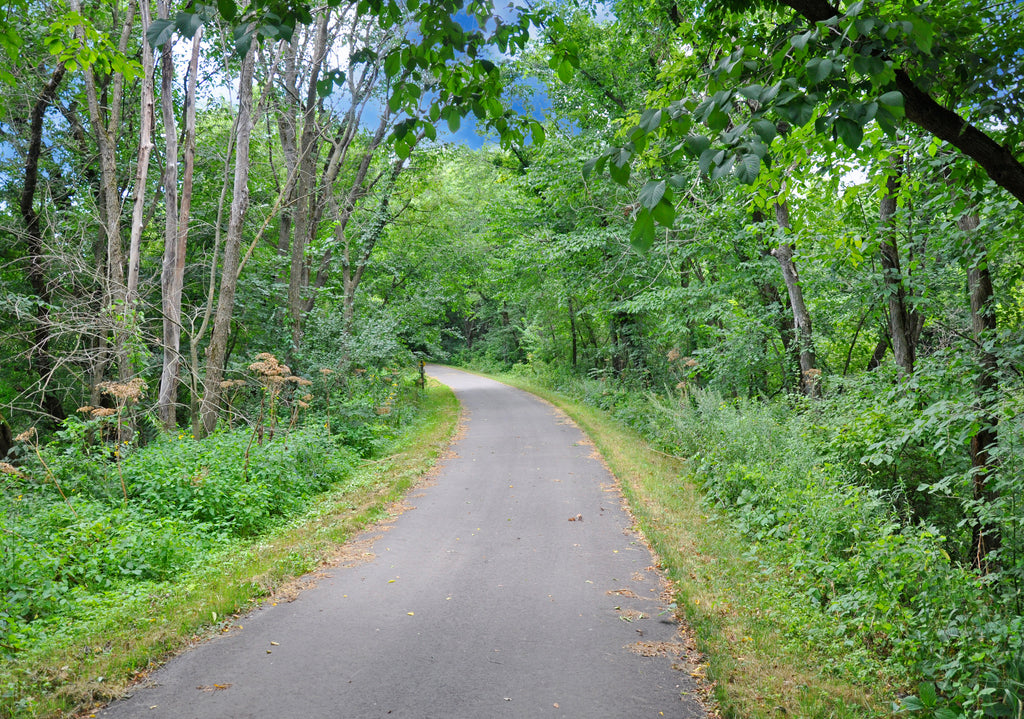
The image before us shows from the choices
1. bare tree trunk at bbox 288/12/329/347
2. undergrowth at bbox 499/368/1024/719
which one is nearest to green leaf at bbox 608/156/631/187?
undergrowth at bbox 499/368/1024/719

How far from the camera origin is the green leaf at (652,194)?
5.72 ft

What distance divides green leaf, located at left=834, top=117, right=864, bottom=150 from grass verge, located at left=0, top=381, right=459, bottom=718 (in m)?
5.04

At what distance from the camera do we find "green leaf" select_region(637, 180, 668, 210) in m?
1.74

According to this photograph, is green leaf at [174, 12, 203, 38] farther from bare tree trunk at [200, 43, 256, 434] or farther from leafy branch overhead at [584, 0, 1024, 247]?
bare tree trunk at [200, 43, 256, 434]

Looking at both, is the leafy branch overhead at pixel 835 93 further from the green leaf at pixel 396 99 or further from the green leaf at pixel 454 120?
the green leaf at pixel 396 99

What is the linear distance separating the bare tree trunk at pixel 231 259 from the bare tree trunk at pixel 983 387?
1056cm

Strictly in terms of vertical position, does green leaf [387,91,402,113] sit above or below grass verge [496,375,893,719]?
above

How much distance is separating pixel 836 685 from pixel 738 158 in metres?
3.67

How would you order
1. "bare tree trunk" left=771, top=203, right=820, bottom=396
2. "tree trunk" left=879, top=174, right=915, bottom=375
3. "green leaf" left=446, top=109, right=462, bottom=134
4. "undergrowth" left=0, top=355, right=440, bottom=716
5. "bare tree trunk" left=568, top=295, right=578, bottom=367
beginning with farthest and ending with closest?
1. "bare tree trunk" left=568, top=295, right=578, bottom=367
2. "bare tree trunk" left=771, top=203, right=820, bottom=396
3. "tree trunk" left=879, top=174, right=915, bottom=375
4. "undergrowth" left=0, top=355, right=440, bottom=716
5. "green leaf" left=446, top=109, right=462, bottom=134

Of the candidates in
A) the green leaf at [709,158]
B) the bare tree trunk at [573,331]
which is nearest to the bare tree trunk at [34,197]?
the green leaf at [709,158]

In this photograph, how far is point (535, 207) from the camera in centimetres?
1917

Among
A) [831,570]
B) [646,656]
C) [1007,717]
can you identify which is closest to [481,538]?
[646,656]

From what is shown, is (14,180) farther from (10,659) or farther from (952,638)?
(952,638)

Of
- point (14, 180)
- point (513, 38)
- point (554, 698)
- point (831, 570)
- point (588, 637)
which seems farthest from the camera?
point (14, 180)
